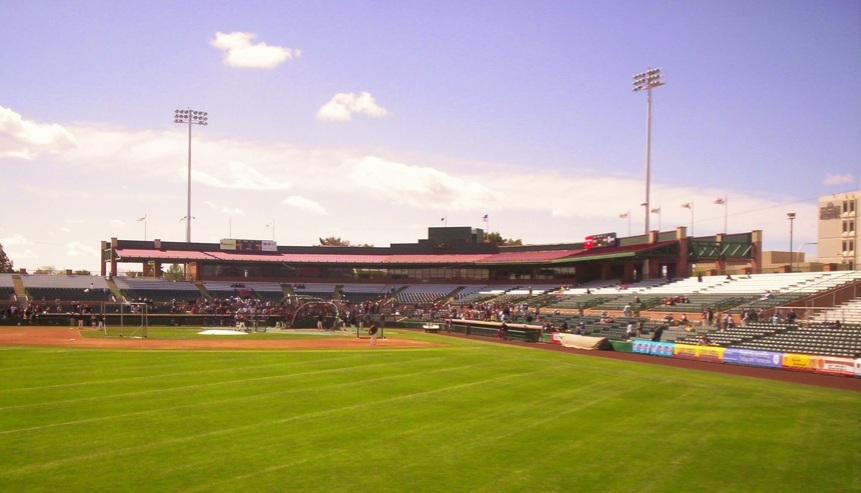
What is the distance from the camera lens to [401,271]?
81.9m

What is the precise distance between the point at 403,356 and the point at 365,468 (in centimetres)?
1713

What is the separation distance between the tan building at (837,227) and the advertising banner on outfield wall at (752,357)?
47.9 meters

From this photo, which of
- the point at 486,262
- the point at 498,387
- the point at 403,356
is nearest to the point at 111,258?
the point at 486,262

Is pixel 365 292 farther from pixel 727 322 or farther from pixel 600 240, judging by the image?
A: pixel 727 322

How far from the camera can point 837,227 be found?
69.9 meters

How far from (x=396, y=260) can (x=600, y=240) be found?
89.9ft

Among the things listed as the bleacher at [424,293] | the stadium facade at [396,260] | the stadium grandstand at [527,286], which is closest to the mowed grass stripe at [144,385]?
the stadium grandstand at [527,286]

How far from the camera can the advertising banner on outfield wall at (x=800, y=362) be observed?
2627 centimetres

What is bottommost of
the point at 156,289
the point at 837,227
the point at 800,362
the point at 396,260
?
the point at 800,362

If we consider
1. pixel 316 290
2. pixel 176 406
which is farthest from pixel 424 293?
pixel 176 406

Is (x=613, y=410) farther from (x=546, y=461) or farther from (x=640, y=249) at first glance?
(x=640, y=249)

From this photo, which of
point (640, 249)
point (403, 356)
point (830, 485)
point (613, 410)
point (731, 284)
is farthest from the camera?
point (640, 249)

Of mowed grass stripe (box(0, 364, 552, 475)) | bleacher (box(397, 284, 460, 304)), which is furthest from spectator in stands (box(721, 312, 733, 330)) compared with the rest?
bleacher (box(397, 284, 460, 304))

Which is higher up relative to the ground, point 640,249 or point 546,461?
point 640,249
